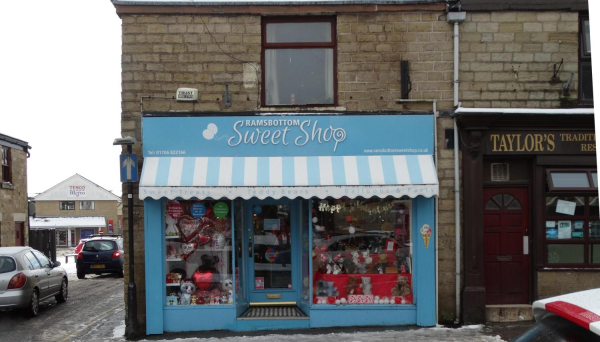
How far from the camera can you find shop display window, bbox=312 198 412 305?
29.0 feet

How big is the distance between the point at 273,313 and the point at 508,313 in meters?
Result: 4.05

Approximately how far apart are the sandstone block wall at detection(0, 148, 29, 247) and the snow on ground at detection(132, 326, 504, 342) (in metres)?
15.3

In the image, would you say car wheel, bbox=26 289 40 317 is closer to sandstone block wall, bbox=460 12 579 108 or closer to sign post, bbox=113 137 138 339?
Result: sign post, bbox=113 137 138 339

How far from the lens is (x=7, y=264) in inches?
414

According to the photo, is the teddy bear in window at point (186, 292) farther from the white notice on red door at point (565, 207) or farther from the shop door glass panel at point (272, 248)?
the white notice on red door at point (565, 207)

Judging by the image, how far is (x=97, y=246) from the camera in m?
18.6

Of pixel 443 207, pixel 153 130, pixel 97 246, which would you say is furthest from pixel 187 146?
pixel 97 246

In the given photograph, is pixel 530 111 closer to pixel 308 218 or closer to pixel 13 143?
pixel 308 218

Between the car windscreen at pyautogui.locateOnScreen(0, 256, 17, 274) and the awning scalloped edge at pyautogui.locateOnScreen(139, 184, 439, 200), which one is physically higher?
the awning scalloped edge at pyautogui.locateOnScreen(139, 184, 439, 200)

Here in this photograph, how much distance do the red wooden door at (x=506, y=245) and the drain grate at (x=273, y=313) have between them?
3.37m

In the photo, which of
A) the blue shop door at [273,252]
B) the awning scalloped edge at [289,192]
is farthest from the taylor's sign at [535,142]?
the blue shop door at [273,252]

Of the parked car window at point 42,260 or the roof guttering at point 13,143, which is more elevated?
the roof guttering at point 13,143

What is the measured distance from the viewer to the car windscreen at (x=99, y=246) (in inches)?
726

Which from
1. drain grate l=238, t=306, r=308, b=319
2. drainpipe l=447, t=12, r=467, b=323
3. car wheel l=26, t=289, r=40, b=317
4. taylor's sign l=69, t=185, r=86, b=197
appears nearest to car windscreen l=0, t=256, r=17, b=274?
car wheel l=26, t=289, r=40, b=317
